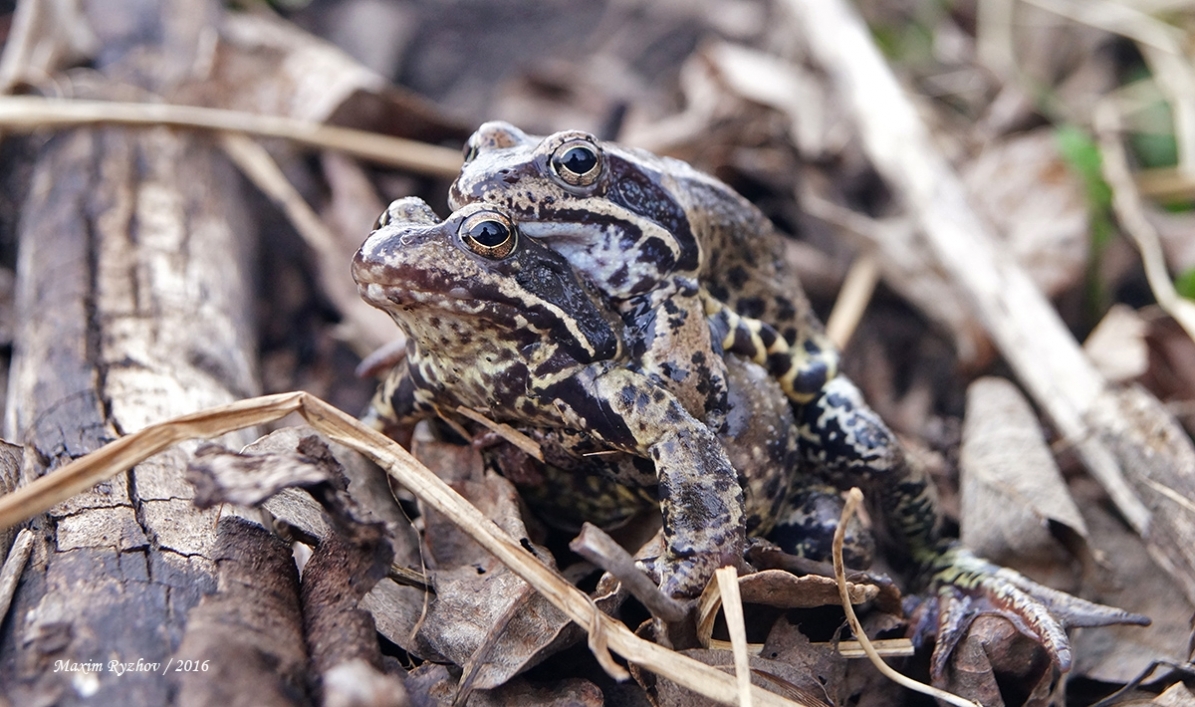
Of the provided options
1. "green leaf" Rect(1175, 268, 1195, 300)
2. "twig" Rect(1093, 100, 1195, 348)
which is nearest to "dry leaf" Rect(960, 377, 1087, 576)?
"twig" Rect(1093, 100, 1195, 348)

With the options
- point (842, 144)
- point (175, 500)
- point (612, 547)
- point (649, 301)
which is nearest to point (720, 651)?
point (612, 547)

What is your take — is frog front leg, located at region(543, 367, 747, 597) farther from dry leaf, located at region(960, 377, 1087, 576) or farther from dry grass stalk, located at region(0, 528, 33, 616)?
dry grass stalk, located at region(0, 528, 33, 616)

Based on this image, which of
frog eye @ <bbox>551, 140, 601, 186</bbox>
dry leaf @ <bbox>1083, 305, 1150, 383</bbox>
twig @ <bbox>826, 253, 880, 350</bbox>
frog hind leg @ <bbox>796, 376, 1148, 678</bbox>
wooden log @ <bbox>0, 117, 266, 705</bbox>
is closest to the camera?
wooden log @ <bbox>0, 117, 266, 705</bbox>

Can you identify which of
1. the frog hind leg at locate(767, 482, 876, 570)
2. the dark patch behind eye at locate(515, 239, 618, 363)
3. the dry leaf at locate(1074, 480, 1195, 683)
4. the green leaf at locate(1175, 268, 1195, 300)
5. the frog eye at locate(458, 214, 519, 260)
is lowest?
the dry leaf at locate(1074, 480, 1195, 683)

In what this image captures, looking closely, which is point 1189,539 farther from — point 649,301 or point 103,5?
point 103,5

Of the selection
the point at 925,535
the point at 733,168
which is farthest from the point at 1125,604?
the point at 733,168

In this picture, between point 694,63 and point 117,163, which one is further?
point 694,63

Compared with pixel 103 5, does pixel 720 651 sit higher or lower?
lower
